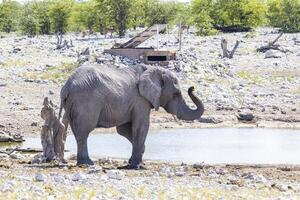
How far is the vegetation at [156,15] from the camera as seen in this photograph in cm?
8419

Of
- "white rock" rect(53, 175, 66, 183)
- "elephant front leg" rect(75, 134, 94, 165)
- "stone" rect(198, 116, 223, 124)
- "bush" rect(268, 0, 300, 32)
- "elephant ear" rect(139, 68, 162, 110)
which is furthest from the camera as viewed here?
"bush" rect(268, 0, 300, 32)

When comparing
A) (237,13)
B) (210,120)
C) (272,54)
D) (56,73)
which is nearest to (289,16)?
(237,13)

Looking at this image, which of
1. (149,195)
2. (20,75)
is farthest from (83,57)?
(149,195)

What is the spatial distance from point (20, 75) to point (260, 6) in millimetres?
48780

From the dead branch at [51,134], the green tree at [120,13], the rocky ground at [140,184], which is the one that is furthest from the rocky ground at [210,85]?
the green tree at [120,13]

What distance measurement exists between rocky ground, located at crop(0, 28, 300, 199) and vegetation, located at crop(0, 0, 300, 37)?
16.2 m

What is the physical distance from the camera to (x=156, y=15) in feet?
338

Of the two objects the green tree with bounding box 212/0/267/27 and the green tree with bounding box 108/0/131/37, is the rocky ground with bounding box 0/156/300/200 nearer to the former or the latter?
the green tree with bounding box 108/0/131/37

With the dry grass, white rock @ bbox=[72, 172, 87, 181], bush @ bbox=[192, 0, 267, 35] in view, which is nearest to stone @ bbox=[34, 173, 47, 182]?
white rock @ bbox=[72, 172, 87, 181]

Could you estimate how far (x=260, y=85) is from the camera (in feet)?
141

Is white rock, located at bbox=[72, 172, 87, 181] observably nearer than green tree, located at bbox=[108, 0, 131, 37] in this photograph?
Yes

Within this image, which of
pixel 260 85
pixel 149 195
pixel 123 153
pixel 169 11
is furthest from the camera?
pixel 169 11

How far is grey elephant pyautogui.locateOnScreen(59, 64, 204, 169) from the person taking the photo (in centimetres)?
1995

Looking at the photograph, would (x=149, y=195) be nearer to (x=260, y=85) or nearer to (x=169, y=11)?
(x=260, y=85)
